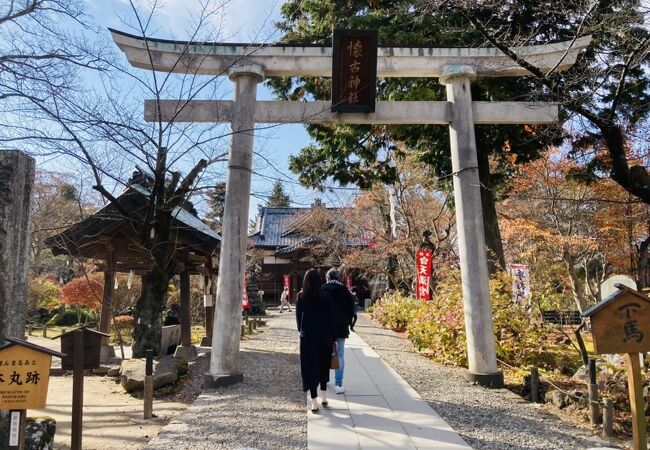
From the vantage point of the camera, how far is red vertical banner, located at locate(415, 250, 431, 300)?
15.3 meters

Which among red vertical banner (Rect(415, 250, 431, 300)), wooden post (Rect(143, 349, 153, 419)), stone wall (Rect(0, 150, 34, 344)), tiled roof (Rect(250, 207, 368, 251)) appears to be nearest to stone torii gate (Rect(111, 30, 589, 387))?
wooden post (Rect(143, 349, 153, 419))

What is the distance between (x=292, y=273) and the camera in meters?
33.9

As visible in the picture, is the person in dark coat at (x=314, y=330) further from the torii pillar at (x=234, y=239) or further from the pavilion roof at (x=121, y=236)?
the pavilion roof at (x=121, y=236)

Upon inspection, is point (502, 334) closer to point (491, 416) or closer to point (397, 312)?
point (491, 416)

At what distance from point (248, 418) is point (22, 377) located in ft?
9.05

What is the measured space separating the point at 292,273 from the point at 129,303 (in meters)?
14.6

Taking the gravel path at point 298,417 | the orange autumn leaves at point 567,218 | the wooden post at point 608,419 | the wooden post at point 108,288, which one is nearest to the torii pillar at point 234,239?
the gravel path at point 298,417

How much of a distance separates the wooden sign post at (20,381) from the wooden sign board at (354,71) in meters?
5.74

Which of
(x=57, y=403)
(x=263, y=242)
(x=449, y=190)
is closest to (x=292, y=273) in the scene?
(x=263, y=242)

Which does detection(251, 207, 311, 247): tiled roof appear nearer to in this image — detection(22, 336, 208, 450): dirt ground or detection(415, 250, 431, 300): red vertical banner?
detection(415, 250, 431, 300): red vertical banner

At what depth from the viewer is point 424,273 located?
15.3 m

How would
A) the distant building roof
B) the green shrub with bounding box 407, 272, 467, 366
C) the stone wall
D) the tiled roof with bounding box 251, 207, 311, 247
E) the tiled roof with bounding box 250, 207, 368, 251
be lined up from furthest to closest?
the tiled roof with bounding box 251, 207, 311, 247 < the tiled roof with bounding box 250, 207, 368, 251 < the distant building roof < the green shrub with bounding box 407, 272, 467, 366 < the stone wall

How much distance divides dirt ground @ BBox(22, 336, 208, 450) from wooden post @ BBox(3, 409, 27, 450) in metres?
2.03

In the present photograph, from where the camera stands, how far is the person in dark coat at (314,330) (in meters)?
5.55
